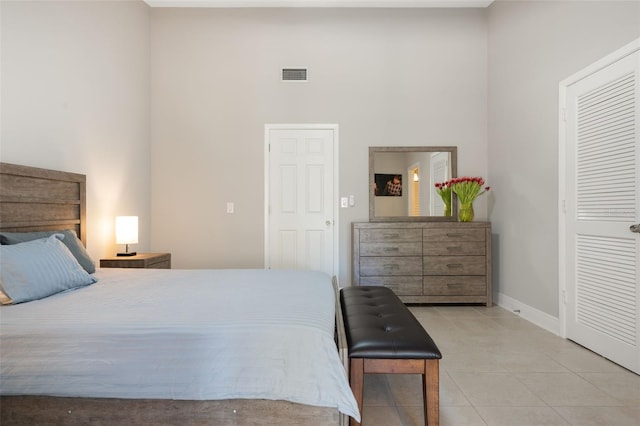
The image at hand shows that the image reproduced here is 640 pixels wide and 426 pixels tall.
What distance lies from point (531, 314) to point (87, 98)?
4.62 meters

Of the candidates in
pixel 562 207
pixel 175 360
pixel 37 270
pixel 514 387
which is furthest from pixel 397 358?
pixel 562 207

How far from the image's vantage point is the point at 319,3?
4035 mm

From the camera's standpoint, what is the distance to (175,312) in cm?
145

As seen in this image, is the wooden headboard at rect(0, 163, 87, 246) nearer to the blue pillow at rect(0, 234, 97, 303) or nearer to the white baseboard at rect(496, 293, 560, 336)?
the blue pillow at rect(0, 234, 97, 303)

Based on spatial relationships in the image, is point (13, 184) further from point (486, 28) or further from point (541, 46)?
point (486, 28)

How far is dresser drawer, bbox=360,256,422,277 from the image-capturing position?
12.4 ft

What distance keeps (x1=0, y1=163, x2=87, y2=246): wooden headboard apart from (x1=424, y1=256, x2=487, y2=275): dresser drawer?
3397mm

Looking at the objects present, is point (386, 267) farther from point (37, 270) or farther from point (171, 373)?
→ point (37, 270)

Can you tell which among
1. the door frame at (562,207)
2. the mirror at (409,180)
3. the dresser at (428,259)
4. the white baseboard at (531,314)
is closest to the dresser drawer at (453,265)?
the dresser at (428,259)

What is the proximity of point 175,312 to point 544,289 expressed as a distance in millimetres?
3189

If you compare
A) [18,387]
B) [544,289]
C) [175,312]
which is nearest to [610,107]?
[544,289]

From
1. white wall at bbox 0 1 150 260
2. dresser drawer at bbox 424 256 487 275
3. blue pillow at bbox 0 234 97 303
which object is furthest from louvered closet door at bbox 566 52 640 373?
white wall at bbox 0 1 150 260

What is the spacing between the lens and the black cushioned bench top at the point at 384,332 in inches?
58.2

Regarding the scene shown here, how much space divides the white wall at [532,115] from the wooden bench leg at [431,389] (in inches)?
83.7
